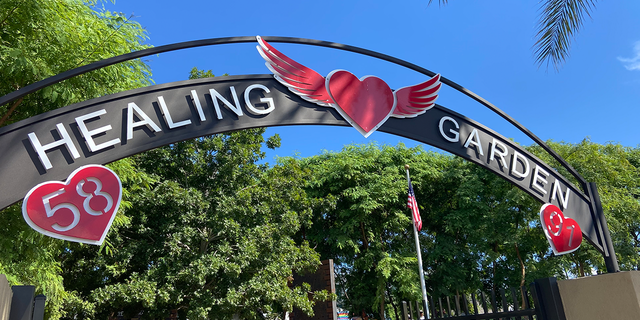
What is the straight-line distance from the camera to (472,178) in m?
20.2

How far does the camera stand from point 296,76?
3434mm

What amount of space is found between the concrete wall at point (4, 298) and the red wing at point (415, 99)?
288cm

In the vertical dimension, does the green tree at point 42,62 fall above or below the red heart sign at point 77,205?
above

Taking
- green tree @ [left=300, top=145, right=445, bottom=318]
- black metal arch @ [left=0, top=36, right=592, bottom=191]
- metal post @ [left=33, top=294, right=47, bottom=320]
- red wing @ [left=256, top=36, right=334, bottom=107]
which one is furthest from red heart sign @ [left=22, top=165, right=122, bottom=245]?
green tree @ [left=300, top=145, right=445, bottom=318]

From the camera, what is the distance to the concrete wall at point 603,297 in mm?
3271

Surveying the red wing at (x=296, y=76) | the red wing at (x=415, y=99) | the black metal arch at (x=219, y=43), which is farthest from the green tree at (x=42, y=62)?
the red wing at (x=415, y=99)

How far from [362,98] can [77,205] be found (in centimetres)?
227

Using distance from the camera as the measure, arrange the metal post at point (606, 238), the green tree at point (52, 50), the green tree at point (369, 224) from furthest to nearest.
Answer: the green tree at point (369, 224)
the green tree at point (52, 50)
the metal post at point (606, 238)

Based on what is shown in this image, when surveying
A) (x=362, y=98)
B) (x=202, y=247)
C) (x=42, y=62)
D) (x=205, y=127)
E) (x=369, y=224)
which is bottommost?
(x=205, y=127)

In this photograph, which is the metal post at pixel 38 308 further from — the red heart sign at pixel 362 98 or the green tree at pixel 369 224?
the green tree at pixel 369 224

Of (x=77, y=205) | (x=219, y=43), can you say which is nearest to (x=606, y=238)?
(x=219, y=43)

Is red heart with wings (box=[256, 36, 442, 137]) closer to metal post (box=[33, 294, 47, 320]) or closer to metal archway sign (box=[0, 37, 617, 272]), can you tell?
metal archway sign (box=[0, 37, 617, 272])

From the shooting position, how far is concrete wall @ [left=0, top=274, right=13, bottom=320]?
1.99 metres

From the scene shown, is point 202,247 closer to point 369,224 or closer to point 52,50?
point 52,50
